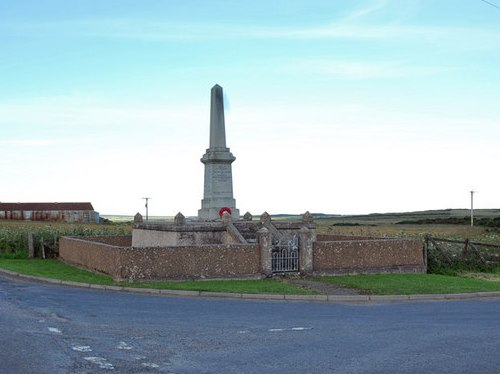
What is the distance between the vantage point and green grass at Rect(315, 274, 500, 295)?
66.5 feet

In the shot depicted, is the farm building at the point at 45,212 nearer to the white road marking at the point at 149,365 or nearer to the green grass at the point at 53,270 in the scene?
the green grass at the point at 53,270

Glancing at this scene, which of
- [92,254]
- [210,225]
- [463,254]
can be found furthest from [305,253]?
[463,254]

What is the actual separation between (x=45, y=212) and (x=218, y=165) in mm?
73283

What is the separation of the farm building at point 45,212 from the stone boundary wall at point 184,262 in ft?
258

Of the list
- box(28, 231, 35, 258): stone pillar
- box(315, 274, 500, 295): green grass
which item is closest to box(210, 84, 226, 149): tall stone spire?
box(28, 231, 35, 258): stone pillar

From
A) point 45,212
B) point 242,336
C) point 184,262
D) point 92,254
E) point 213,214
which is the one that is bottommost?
point 242,336

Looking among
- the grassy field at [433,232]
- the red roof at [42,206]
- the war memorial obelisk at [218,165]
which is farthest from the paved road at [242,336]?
the red roof at [42,206]

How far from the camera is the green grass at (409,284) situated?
20281mm

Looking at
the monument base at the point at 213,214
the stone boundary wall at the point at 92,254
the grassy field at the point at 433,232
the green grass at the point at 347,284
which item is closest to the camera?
the green grass at the point at 347,284

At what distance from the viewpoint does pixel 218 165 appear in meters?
32.1

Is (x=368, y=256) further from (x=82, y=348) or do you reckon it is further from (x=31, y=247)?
(x=31, y=247)

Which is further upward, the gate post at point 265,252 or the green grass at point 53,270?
the gate post at point 265,252

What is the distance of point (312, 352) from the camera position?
36.3 feet

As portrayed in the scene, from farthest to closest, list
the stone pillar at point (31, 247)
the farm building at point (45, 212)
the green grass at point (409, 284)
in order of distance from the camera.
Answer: the farm building at point (45, 212), the stone pillar at point (31, 247), the green grass at point (409, 284)
